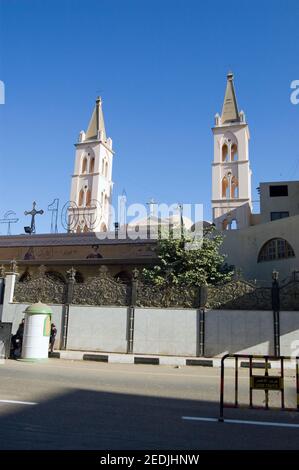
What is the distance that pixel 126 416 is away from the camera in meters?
6.72

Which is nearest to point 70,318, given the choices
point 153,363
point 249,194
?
point 153,363

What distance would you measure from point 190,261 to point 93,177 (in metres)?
37.1

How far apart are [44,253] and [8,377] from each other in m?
20.4

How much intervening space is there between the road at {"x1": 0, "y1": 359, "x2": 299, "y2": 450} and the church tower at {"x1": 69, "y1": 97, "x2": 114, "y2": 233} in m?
44.9

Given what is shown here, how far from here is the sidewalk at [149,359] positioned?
15.7 m

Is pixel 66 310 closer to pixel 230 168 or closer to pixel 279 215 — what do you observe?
pixel 279 215

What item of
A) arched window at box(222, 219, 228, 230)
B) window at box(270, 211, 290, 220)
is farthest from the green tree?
arched window at box(222, 219, 228, 230)

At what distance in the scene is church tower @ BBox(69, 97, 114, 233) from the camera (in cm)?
5569

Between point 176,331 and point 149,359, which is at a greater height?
point 176,331

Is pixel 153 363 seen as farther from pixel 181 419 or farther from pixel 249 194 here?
pixel 249 194

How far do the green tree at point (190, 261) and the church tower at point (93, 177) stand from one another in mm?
30949

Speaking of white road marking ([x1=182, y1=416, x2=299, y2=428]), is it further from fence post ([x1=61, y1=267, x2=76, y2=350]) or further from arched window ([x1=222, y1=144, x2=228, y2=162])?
arched window ([x1=222, y1=144, x2=228, y2=162])

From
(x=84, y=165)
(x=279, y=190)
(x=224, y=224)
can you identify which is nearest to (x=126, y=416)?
(x=279, y=190)

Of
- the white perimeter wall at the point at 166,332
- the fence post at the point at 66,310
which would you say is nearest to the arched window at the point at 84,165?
the fence post at the point at 66,310
